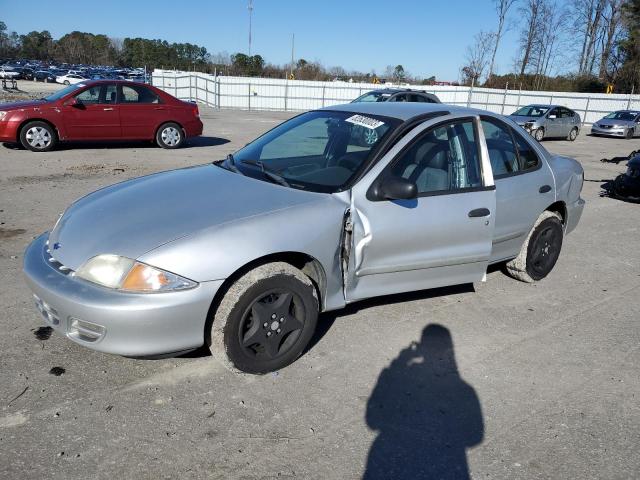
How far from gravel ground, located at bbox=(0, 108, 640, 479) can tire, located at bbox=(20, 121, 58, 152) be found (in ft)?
24.5

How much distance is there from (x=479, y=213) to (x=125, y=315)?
2.52 metres

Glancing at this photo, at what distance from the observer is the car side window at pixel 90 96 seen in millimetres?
11375

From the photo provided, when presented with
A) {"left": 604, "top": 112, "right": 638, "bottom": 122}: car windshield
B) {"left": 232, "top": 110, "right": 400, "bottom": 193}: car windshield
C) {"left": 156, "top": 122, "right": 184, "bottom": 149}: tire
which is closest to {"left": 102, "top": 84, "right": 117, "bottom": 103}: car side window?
{"left": 156, "top": 122, "right": 184, "bottom": 149}: tire

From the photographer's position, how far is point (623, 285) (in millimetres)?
5188

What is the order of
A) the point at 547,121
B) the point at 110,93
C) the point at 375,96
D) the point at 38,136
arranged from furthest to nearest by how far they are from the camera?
the point at 547,121, the point at 375,96, the point at 110,93, the point at 38,136

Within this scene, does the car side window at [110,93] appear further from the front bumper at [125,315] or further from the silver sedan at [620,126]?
the silver sedan at [620,126]

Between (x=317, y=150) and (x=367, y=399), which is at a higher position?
(x=317, y=150)

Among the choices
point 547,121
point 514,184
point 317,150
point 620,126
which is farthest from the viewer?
point 620,126

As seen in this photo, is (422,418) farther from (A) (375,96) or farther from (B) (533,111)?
(B) (533,111)

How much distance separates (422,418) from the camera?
2.92 metres

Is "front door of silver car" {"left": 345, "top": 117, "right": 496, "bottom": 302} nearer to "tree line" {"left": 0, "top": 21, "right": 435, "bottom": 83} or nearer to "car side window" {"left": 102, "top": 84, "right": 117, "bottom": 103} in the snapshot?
"car side window" {"left": 102, "top": 84, "right": 117, "bottom": 103}

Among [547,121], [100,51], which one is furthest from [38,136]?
[100,51]

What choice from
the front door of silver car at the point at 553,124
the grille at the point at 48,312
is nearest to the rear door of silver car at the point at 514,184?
the grille at the point at 48,312

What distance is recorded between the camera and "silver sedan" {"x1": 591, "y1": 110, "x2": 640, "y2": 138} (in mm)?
24516
